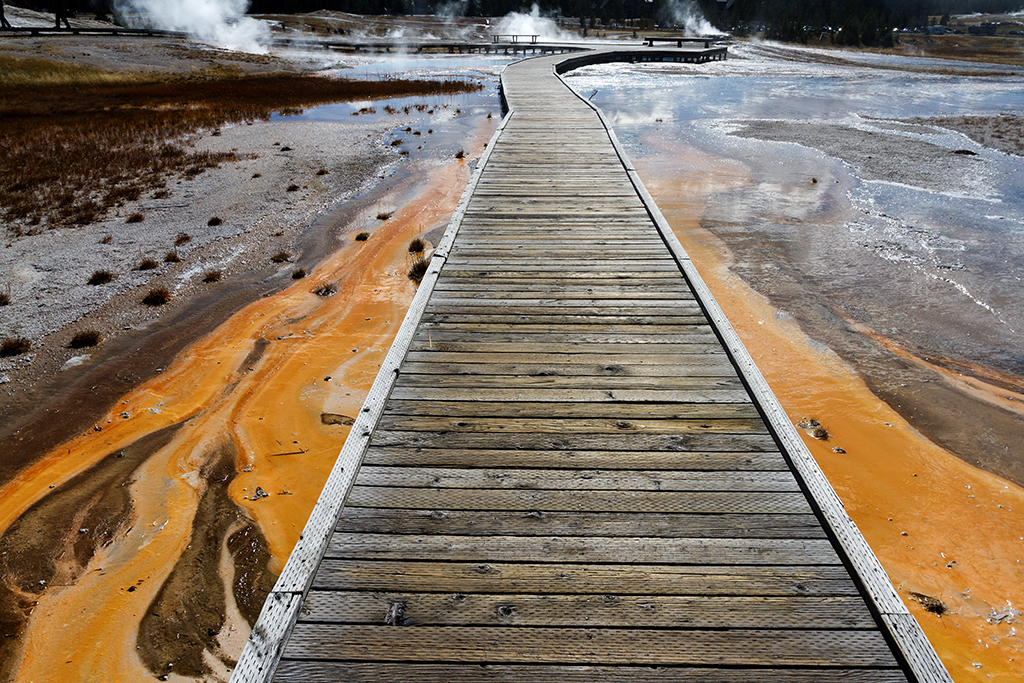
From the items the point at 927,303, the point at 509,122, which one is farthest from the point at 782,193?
the point at 509,122

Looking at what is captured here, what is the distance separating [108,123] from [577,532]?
22435mm

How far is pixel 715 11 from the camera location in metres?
77.5

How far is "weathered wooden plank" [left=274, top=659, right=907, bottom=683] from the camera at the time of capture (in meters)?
2.08

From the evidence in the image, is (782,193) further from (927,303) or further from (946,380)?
(946,380)

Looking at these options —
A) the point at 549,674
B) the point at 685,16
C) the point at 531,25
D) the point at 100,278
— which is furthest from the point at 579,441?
the point at 685,16

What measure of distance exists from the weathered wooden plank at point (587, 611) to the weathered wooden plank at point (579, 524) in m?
0.33

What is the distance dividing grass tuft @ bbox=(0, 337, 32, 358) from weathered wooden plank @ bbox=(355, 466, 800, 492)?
20.3ft

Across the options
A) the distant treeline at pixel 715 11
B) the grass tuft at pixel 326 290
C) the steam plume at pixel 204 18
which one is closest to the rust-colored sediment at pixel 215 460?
the grass tuft at pixel 326 290

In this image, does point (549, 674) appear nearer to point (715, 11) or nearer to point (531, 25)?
point (531, 25)

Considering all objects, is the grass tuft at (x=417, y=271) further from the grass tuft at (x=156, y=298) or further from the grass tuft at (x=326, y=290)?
the grass tuft at (x=156, y=298)

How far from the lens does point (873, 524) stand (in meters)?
4.70

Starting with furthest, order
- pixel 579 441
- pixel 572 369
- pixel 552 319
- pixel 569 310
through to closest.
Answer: pixel 569 310
pixel 552 319
pixel 572 369
pixel 579 441

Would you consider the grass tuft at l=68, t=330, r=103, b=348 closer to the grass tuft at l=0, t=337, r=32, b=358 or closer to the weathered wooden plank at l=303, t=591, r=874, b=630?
the grass tuft at l=0, t=337, r=32, b=358

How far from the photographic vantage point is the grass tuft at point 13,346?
21.5ft
